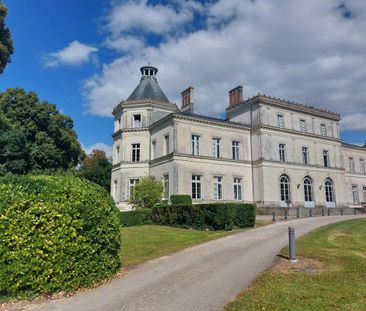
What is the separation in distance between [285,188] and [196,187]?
32.4ft

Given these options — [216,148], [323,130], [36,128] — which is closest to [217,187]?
[216,148]

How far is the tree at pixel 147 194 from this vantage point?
26.1m

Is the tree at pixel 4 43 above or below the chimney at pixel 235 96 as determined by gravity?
below

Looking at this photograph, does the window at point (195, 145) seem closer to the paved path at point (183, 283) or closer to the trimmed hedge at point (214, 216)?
the trimmed hedge at point (214, 216)

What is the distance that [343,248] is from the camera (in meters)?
11.0

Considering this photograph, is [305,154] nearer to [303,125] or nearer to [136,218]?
[303,125]

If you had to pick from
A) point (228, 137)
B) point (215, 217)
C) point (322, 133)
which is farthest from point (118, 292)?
point (322, 133)

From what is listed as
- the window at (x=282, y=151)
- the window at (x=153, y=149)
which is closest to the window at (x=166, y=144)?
the window at (x=153, y=149)

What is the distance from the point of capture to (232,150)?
32.5 meters

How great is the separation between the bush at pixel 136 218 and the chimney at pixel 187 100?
16449 mm

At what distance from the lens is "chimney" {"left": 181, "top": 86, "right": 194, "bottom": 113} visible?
36500 mm

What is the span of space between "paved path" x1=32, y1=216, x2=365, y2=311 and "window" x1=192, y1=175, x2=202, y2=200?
18089mm

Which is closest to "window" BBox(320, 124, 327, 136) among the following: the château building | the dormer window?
the château building

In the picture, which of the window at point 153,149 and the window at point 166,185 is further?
the window at point 153,149
